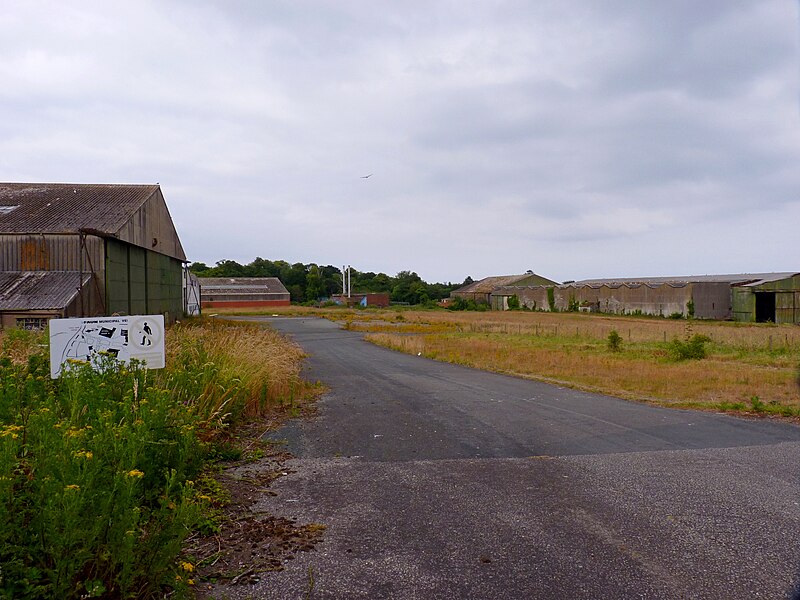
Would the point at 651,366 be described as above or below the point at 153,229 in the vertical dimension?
below

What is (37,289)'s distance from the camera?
998 inches

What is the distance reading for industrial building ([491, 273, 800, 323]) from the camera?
43.2 m

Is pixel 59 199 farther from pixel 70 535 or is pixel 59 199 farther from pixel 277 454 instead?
pixel 70 535

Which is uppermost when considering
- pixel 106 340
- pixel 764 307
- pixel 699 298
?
pixel 106 340

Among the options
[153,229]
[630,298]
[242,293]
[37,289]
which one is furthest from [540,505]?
[242,293]

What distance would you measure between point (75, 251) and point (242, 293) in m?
69.6

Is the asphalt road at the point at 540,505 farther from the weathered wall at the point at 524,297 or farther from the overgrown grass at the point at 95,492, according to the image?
the weathered wall at the point at 524,297

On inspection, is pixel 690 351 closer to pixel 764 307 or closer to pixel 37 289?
pixel 37 289

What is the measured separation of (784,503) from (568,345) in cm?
2097

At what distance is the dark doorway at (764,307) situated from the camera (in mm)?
44875

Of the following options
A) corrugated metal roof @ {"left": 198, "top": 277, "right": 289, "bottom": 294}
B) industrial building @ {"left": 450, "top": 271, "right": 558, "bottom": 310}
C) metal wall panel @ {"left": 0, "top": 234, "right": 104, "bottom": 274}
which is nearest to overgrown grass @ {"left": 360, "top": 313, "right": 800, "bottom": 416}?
metal wall panel @ {"left": 0, "top": 234, "right": 104, "bottom": 274}

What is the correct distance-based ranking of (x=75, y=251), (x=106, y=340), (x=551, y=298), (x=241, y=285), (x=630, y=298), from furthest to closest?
(x=241, y=285) → (x=551, y=298) → (x=630, y=298) → (x=75, y=251) → (x=106, y=340)

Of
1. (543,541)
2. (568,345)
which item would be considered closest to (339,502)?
(543,541)

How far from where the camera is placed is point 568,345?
1019 inches
